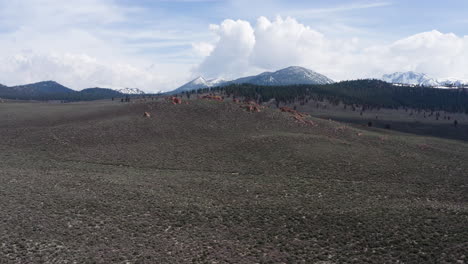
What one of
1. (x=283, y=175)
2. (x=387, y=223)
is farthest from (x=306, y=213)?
(x=283, y=175)

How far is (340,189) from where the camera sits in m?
Answer: 37.5

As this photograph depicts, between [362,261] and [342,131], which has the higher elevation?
[342,131]

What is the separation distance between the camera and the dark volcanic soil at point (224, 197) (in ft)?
72.6

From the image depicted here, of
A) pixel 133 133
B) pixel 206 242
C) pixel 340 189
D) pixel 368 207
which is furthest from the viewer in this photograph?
pixel 133 133

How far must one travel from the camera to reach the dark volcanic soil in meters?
22.1

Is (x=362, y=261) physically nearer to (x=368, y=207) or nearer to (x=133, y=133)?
(x=368, y=207)

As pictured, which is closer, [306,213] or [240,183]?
[306,213]

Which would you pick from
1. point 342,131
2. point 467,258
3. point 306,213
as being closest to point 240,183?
point 306,213

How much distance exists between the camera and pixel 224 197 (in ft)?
110

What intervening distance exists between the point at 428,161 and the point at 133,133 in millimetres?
53740

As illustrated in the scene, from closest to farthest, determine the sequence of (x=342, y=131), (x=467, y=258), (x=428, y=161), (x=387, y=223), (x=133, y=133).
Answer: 1. (x=467, y=258)
2. (x=387, y=223)
3. (x=428, y=161)
4. (x=133, y=133)
5. (x=342, y=131)

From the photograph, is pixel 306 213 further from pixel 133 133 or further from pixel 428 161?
pixel 133 133

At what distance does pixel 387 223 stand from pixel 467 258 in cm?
642

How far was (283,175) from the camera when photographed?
44.0 metres
